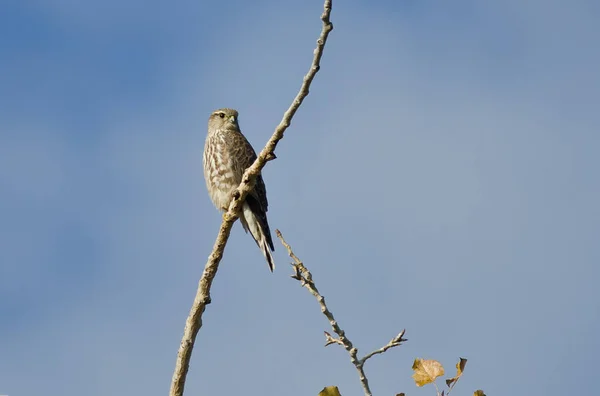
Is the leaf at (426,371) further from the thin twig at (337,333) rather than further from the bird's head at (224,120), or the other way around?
the bird's head at (224,120)

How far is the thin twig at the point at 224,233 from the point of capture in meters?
4.67

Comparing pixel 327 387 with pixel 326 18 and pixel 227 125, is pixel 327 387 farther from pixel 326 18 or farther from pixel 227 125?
pixel 227 125

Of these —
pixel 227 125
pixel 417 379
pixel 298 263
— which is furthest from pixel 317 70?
pixel 227 125

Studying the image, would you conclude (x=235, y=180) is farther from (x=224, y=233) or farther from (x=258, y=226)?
(x=224, y=233)

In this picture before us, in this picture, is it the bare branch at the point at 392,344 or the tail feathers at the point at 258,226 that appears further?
the tail feathers at the point at 258,226

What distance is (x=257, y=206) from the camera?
977 cm

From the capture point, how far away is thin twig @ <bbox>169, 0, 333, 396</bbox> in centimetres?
467

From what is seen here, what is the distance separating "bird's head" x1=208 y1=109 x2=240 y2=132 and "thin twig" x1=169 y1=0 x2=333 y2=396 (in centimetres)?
487

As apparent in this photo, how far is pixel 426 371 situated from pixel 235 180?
20.6 ft

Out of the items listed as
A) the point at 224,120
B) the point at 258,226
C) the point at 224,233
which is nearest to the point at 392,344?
the point at 224,233

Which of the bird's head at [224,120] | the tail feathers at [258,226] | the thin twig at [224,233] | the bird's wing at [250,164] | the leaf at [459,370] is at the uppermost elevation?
the bird's head at [224,120]

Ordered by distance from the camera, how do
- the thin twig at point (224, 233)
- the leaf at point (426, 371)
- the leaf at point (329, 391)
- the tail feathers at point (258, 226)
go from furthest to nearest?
the tail feathers at point (258, 226) → the thin twig at point (224, 233) → the leaf at point (426, 371) → the leaf at point (329, 391)

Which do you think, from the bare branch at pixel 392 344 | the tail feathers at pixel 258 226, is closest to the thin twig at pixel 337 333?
the bare branch at pixel 392 344

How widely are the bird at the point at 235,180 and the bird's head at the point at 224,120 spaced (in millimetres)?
185
